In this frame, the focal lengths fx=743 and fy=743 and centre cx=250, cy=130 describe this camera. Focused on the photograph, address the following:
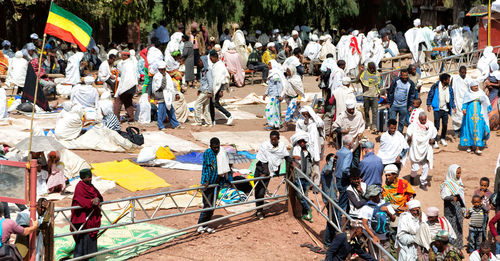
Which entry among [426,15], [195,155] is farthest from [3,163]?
[426,15]

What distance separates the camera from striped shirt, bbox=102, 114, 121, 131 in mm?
13781

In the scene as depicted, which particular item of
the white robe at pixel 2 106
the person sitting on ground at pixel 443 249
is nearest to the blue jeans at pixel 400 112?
the person sitting on ground at pixel 443 249

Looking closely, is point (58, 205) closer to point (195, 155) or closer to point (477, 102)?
point (195, 155)

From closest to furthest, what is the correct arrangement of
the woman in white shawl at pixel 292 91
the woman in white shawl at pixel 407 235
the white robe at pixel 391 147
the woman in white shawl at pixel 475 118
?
the woman in white shawl at pixel 407 235
the white robe at pixel 391 147
the woman in white shawl at pixel 475 118
the woman in white shawl at pixel 292 91

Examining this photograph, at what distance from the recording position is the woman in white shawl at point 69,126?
13227mm

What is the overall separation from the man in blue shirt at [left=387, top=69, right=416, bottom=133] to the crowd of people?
20 mm

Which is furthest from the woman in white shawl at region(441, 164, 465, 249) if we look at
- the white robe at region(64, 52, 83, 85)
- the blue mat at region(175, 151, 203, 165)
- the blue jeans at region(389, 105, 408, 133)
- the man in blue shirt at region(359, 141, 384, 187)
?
the white robe at region(64, 52, 83, 85)

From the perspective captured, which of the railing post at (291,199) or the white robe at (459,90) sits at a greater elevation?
the white robe at (459,90)

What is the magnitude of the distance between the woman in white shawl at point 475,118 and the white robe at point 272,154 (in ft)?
17.5

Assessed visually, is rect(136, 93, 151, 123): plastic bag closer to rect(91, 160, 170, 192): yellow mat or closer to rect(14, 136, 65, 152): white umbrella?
rect(91, 160, 170, 192): yellow mat

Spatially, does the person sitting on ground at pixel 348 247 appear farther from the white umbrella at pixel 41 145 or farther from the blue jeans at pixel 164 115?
the blue jeans at pixel 164 115

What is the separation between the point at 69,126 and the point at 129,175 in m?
2.13

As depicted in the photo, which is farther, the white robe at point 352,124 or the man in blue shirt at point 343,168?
the white robe at point 352,124

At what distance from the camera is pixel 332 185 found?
10.2m
